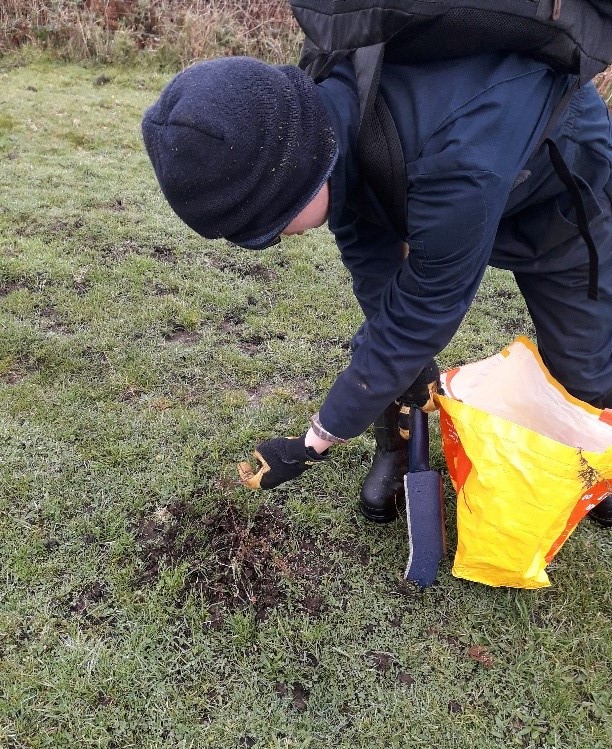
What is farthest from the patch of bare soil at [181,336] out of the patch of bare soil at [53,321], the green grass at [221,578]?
the patch of bare soil at [53,321]

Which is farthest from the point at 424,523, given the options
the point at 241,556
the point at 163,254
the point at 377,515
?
the point at 163,254

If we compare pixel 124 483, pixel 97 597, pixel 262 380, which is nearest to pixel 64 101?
pixel 262 380

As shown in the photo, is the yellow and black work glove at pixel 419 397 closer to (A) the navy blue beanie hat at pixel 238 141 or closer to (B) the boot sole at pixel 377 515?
(B) the boot sole at pixel 377 515

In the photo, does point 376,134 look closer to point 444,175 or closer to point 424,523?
point 444,175

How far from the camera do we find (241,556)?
2.00 m

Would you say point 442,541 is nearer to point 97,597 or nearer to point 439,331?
point 439,331

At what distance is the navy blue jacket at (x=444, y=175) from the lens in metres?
1.10

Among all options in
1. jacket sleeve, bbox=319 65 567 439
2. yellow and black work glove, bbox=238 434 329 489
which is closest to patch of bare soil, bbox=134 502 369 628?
yellow and black work glove, bbox=238 434 329 489

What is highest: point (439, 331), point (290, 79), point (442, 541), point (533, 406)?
point (290, 79)

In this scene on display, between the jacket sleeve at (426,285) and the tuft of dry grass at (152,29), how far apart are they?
7.19 m

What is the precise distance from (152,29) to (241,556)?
7635 mm

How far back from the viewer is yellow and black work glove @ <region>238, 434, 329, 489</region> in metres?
1.68

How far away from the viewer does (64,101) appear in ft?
19.4

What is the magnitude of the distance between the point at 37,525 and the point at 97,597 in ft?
1.18
